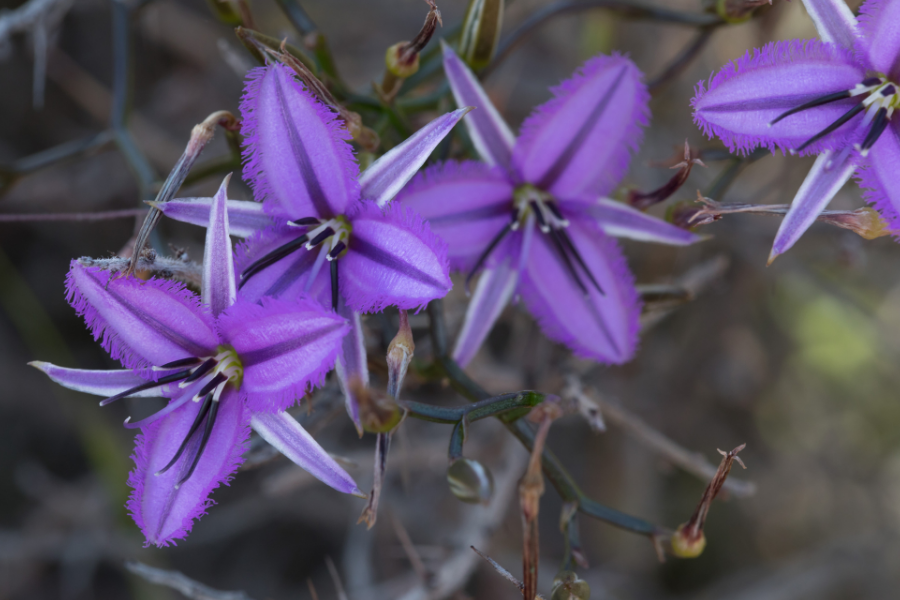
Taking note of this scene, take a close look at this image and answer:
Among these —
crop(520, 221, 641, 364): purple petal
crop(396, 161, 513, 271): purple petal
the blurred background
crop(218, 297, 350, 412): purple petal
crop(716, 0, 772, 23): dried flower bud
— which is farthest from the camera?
the blurred background

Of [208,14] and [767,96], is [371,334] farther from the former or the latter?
[208,14]

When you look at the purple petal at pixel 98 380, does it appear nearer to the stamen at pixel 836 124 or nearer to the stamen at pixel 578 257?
the stamen at pixel 578 257

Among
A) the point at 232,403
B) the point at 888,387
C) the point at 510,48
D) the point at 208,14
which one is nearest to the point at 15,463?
the point at 208,14

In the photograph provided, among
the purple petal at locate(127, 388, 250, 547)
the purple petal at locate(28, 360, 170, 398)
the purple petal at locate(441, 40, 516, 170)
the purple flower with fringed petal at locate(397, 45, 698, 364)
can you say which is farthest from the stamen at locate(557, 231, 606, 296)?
the purple petal at locate(28, 360, 170, 398)

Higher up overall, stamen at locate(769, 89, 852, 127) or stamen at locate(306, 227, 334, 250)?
stamen at locate(769, 89, 852, 127)

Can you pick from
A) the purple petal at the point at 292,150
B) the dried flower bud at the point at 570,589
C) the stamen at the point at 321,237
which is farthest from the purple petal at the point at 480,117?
the dried flower bud at the point at 570,589

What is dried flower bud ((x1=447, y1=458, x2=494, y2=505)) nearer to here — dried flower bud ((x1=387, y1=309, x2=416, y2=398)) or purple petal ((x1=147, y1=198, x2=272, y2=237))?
dried flower bud ((x1=387, y1=309, x2=416, y2=398))

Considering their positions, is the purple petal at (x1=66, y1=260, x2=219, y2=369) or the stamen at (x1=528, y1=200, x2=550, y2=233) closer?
the purple petal at (x1=66, y1=260, x2=219, y2=369)
